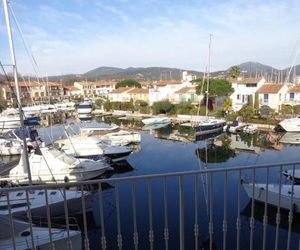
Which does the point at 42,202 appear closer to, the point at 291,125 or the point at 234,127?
the point at 234,127

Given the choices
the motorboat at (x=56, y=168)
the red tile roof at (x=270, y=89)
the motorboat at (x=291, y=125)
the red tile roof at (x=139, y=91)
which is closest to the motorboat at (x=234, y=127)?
the motorboat at (x=291, y=125)

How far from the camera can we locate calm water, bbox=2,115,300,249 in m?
8.94

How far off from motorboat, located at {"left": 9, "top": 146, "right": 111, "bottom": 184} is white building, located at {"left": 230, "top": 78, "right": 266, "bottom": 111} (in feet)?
77.2

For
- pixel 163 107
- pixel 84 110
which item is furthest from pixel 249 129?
pixel 84 110

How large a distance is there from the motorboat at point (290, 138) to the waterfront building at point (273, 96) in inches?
276

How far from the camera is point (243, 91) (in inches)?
1357

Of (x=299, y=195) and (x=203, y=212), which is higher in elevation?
(x=299, y=195)

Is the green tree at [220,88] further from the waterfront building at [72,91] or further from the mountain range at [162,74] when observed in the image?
the waterfront building at [72,91]

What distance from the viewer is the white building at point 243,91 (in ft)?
112

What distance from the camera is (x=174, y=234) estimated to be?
9039mm

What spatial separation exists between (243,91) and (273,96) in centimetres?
344

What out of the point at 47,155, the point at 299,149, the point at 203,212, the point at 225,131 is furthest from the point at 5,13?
the point at 225,131

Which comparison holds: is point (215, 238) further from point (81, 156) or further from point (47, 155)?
point (81, 156)

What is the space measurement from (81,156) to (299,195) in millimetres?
11291
